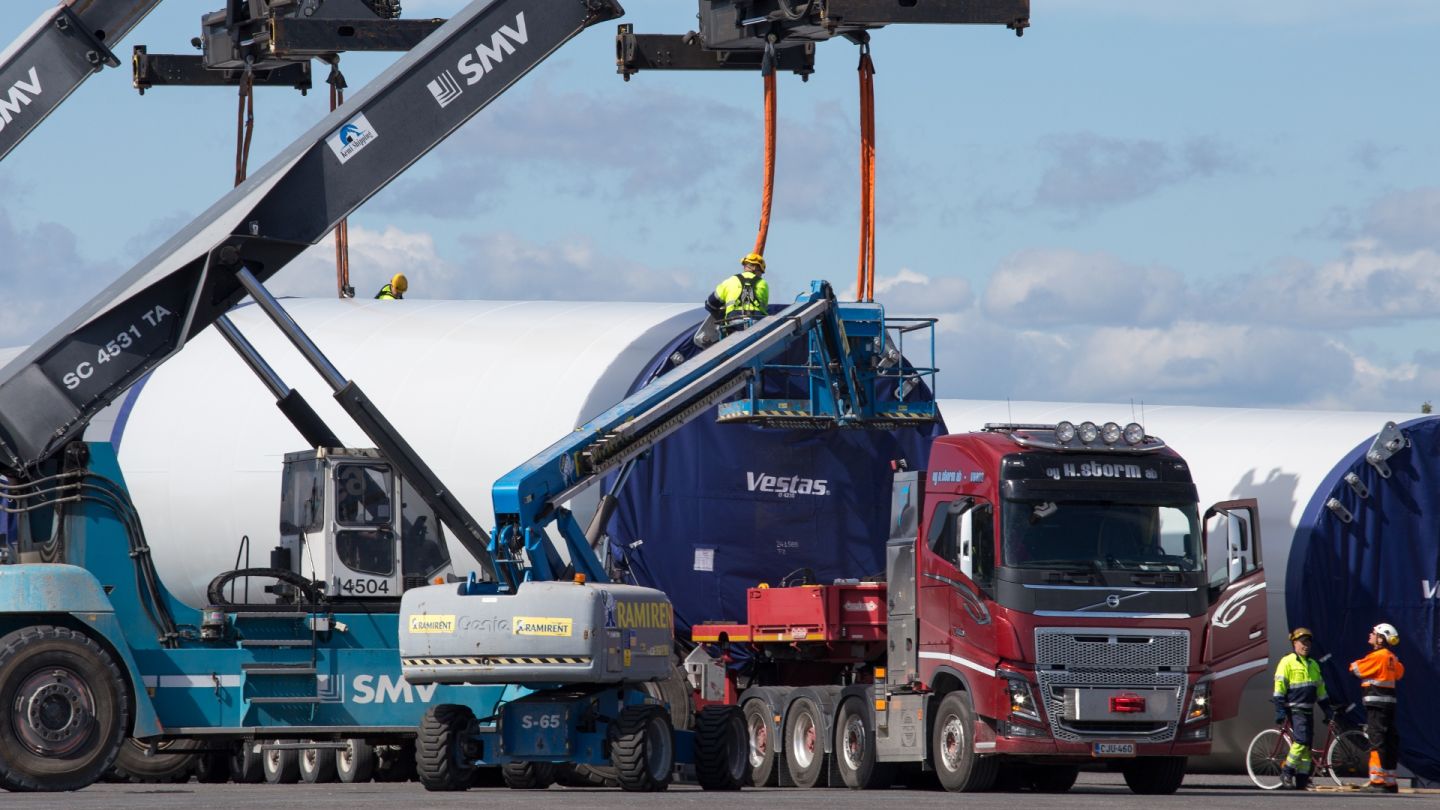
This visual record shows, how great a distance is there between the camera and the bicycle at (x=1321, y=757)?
23500 millimetres

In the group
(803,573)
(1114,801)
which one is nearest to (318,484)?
(803,573)

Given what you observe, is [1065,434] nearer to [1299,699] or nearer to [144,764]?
[1299,699]

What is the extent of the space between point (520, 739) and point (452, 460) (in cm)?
714

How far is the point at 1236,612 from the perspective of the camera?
21078 mm

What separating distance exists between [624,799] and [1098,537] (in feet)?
17.9

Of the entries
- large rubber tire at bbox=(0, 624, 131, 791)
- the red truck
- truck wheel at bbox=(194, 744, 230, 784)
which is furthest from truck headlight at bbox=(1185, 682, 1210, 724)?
truck wheel at bbox=(194, 744, 230, 784)

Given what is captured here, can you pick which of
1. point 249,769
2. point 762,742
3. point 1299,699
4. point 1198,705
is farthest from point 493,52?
point 1299,699

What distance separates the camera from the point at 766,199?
2098 cm

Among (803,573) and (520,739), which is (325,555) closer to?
(520,739)

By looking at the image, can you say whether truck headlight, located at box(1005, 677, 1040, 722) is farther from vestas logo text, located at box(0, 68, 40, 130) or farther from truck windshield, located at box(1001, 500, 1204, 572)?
vestas logo text, located at box(0, 68, 40, 130)

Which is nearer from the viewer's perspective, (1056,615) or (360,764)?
(1056,615)

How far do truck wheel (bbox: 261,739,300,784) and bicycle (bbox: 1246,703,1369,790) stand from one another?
33.6ft

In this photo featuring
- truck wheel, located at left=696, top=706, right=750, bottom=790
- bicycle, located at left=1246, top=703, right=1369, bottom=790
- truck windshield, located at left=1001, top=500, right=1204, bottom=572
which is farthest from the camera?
bicycle, located at left=1246, top=703, right=1369, bottom=790

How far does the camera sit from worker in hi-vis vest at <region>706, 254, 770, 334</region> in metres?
23.8
